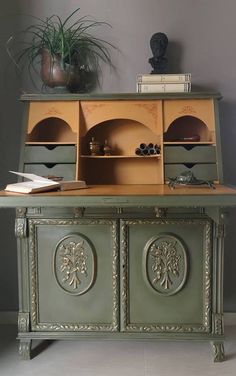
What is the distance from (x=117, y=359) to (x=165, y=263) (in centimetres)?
57

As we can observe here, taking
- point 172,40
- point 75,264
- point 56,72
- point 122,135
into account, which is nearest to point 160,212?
point 75,264

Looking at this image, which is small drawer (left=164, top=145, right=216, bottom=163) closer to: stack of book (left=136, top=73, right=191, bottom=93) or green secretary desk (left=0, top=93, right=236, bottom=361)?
green secretary desk (left=0, top=93, right=236, bottom=361)

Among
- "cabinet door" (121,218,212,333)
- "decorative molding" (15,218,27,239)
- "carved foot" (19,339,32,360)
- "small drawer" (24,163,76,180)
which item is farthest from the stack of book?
"carved foot" (19,339,32,360)

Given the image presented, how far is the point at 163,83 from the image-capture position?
2004 mm

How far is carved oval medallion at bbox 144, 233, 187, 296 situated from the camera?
6.09ft

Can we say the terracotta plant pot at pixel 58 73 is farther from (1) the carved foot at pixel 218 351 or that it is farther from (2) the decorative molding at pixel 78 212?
(1) the carved foot at pixel 218 351

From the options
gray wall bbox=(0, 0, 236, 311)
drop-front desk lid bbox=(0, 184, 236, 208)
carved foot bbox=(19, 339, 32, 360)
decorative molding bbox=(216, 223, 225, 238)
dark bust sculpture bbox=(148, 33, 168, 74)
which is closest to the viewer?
drop-front desk lid bbox=(0, 184, 236, 208)

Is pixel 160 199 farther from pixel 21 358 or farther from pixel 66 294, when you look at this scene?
pixel 21 358

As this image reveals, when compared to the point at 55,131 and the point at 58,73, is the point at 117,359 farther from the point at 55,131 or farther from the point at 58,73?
the point at 58,73

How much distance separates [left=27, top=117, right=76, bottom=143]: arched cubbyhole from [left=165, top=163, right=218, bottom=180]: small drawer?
578 millimetres

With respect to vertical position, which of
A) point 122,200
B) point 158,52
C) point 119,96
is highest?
point 158,52

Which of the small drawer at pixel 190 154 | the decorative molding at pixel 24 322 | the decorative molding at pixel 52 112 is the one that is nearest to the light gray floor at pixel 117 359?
the decorative molding at pixel 24 322

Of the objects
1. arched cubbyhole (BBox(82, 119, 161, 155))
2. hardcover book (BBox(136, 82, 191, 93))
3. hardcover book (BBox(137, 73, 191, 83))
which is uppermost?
hardcover book (BBox(137, 73, 191, 83))

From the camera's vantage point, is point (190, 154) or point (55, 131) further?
point (55, 131)
